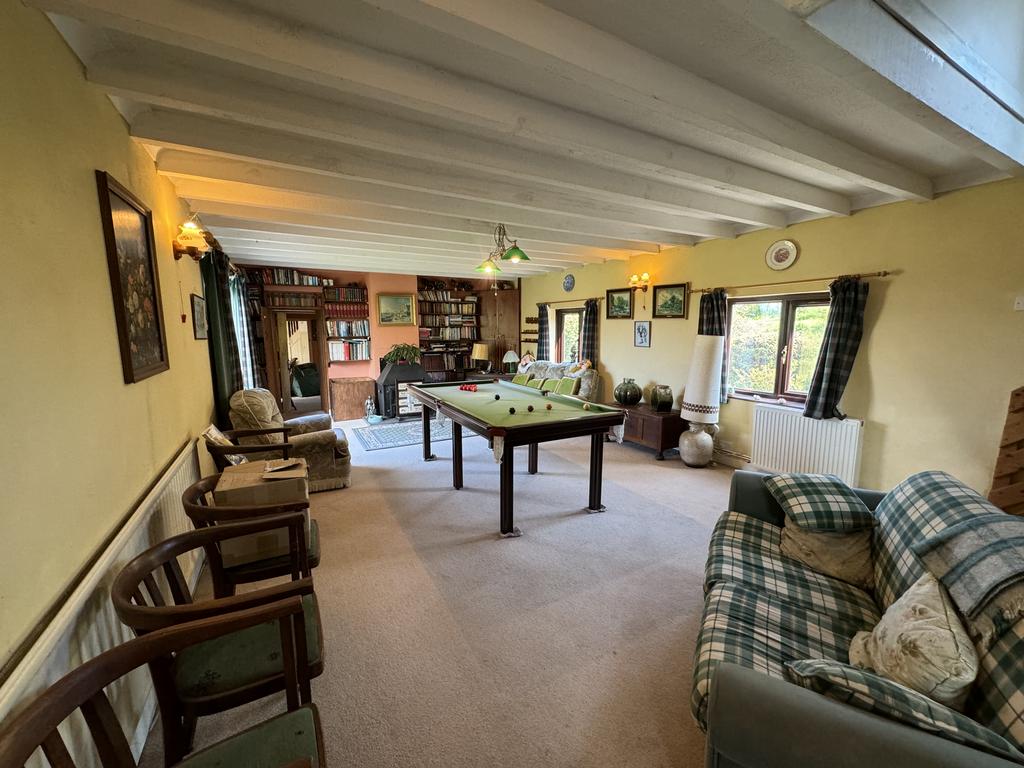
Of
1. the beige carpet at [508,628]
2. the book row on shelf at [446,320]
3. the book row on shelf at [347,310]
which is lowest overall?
the beige carpet at [508,628]

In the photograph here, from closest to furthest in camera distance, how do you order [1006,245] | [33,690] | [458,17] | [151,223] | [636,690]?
1. [33,690]
2. [458,17]
3. [636,690]
4. [151,223]
5. [1006,245]

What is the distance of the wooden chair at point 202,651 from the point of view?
1102 millimetres

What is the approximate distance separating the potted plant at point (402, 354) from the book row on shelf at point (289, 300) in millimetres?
1423

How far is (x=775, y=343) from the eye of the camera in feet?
13.2

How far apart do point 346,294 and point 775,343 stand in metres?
6.17

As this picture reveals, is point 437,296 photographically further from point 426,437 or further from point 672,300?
point 672,300

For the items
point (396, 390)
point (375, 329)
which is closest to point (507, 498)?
point (396, 390)

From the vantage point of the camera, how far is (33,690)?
920mm

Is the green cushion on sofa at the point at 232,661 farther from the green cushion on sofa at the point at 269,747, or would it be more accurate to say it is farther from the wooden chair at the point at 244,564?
the wooden chair at the point at 244,564

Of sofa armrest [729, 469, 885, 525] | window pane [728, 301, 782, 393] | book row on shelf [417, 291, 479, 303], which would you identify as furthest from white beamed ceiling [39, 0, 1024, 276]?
book row on shelf [417, 291, 479, 303]

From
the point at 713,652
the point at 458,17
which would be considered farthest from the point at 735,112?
the point at 713,652

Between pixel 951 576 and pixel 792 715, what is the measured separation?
80 centimetres

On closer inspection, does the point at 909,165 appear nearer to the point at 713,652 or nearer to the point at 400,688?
the point at 713,652

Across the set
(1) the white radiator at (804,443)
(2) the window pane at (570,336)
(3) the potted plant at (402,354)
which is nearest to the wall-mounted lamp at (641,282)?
(2) the window pane at (570,336)
